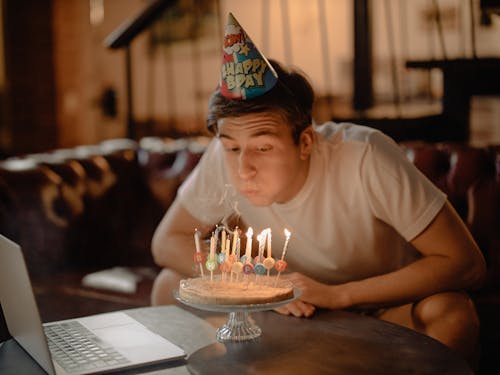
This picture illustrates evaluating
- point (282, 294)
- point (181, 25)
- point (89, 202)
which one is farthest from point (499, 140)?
point (282, 294)

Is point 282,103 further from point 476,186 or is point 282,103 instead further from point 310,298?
point 476,186

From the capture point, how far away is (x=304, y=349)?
1.36 m

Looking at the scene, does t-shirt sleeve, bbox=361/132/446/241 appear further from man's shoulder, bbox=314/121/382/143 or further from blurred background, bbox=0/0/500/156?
blurred background, bbox=0/0/500/156

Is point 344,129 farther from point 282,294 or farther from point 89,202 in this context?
point 89,202

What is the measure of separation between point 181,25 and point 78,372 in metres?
5.58

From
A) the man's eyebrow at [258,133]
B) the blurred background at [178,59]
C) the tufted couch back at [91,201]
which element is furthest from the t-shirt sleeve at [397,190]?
the blurred background at [178,59]

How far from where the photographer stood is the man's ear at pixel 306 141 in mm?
1860

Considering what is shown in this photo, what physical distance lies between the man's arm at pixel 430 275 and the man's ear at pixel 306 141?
374mm

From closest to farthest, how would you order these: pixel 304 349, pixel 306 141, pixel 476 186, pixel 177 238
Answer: pixel 304 349 < pixel 306 141 < pixel 177 238 < pixel 476 186

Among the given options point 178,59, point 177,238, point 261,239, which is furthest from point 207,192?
point 178,59

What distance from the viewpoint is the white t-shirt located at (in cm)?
180

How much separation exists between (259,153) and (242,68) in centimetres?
22

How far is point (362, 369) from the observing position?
1.24 metres

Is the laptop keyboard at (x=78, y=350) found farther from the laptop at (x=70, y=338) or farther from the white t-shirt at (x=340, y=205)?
the white t-shirt at (x=340, y=205)
